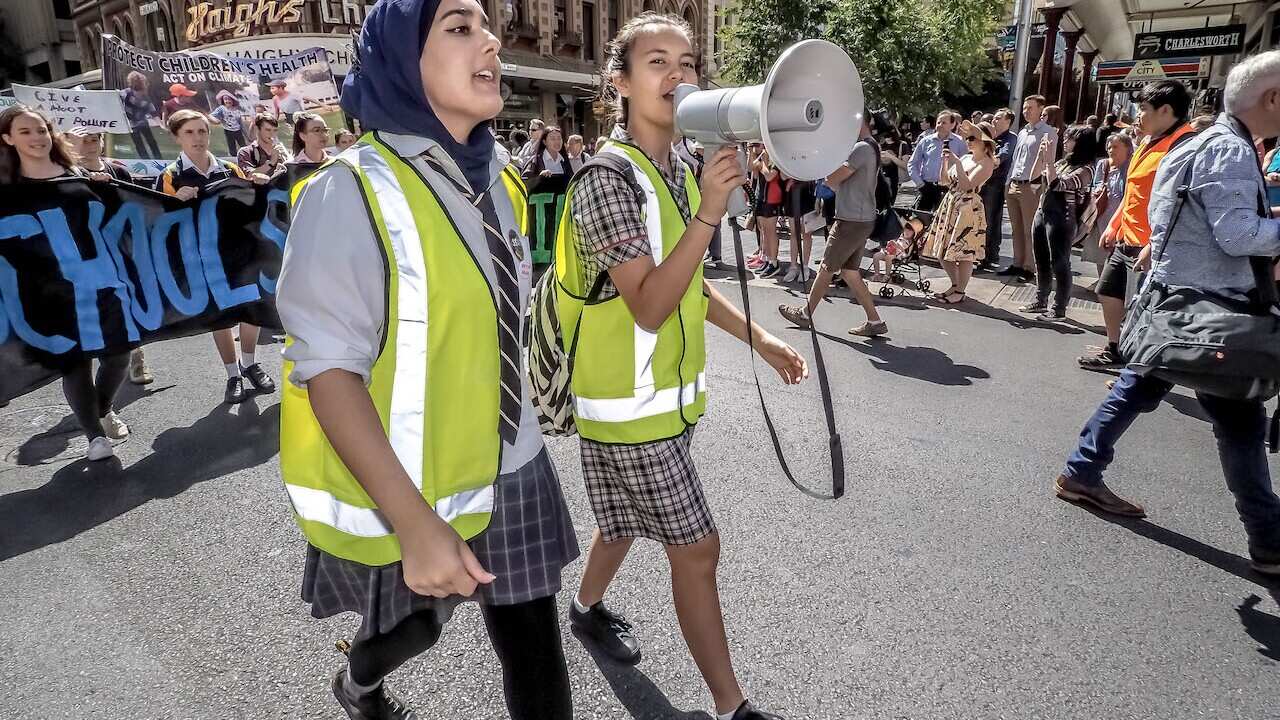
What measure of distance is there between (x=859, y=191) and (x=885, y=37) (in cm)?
1321

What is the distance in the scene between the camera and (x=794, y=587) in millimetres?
2730

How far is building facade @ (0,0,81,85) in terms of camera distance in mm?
37969

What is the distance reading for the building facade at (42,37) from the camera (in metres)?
38.0

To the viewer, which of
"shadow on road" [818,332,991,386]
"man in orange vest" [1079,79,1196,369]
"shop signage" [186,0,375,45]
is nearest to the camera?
"man in orange vest" [1079,79,1196,369]

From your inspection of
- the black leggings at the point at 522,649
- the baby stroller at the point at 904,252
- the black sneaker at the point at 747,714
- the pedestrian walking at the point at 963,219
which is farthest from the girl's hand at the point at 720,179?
the baby stroller at the point at 904,252

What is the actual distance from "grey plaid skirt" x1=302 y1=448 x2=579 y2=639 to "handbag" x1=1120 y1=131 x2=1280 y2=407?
8.00 feet

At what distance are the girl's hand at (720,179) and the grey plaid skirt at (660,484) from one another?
594 millimetres

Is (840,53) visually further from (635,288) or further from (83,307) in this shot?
(83,307)

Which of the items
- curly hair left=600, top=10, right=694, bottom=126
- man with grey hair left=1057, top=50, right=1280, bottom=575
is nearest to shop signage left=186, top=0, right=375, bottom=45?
curly hair left=600, top=10, right=694, bottom=126

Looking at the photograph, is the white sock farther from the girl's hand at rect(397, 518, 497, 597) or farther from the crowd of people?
the girl's hand at rect(397, 518, 497, 597)

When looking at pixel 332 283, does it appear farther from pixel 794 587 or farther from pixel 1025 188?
pixel 1025 188

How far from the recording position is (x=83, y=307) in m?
4.09

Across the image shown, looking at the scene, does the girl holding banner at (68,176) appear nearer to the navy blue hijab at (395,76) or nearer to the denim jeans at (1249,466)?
the navy blue hijab at (395,76)

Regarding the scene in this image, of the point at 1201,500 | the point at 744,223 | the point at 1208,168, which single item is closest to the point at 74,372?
the point at 1208,168
